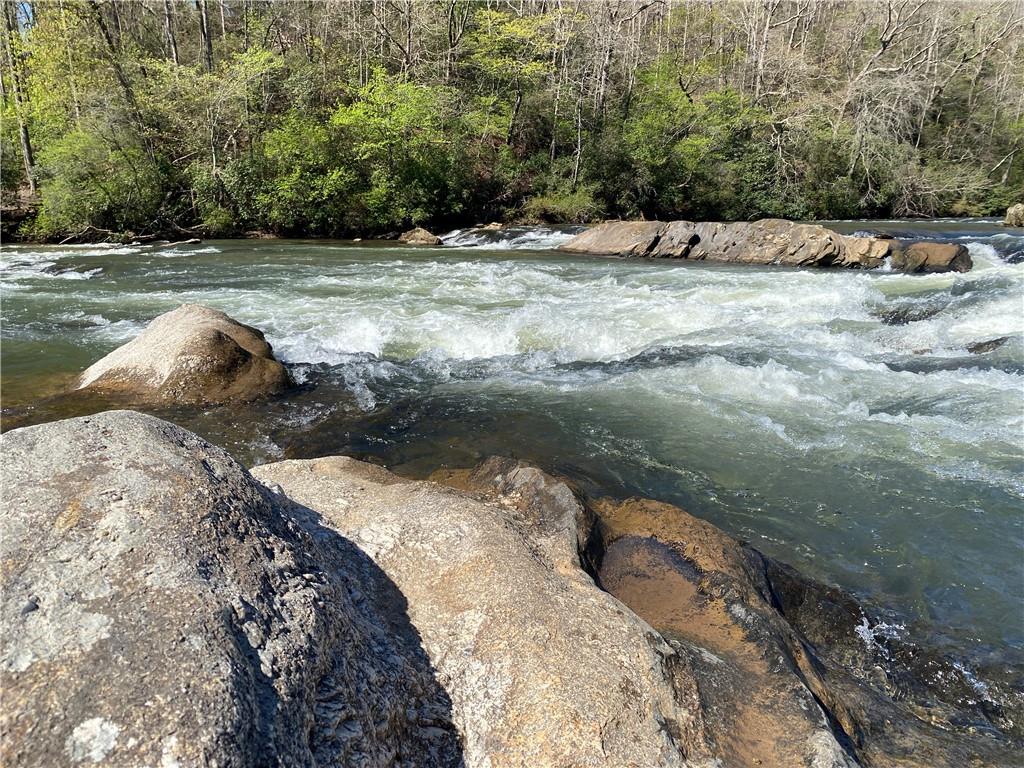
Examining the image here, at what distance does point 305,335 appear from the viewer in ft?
31.1

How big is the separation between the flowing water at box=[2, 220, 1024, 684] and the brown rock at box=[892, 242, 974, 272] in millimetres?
1235

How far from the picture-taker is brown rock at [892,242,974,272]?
1558 centimetres

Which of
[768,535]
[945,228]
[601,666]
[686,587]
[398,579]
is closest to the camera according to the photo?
[601,666]

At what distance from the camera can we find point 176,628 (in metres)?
1.45

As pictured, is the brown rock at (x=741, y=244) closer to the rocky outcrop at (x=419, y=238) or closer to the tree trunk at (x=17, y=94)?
the rocky outcrop at (x=419, y=238)

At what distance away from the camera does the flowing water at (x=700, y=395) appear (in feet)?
15.2

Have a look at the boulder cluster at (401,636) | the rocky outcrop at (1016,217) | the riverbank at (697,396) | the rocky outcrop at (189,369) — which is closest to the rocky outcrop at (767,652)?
the boulder cluster at (401,636)

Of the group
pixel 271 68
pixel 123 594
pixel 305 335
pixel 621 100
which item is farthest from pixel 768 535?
pixel 621 100

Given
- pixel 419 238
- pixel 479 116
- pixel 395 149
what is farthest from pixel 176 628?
pixel 479 116

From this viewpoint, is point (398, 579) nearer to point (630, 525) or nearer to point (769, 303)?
point (630, 525)

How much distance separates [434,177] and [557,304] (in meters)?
17.3

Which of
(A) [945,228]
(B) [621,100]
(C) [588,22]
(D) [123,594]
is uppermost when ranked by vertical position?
(C) [588,22]

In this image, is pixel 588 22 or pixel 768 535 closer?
pixel 768 535

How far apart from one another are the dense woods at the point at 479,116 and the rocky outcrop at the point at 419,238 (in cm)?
217
